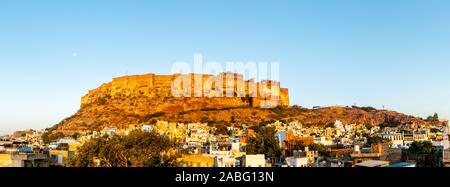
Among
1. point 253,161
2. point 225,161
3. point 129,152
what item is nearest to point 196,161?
point 225,161

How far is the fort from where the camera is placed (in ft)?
163

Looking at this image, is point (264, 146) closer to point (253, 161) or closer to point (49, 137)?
point (253, 161)

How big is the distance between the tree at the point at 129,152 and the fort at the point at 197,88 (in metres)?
35.3

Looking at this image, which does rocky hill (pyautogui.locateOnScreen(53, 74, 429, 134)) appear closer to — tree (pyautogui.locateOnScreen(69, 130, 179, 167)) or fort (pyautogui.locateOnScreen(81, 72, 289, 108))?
fort (pyautogui.locateOnScreen(81, 72, 289, 108))

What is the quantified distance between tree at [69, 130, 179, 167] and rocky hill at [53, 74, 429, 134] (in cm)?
3018

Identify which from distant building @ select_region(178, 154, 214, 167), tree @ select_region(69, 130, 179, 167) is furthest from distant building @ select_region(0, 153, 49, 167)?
distant building @ select_region(178, 154, 214, 167)

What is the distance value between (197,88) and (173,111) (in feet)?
31.3

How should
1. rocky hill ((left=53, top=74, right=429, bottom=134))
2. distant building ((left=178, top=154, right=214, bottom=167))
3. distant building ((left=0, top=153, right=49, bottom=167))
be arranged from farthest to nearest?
1. rocky hill ((left=53, top=74, right=429, bottom=134))
2. distant building ((left=178, top=154, right=214, bottom=167))
3. distant building ((left=0, top=153, right=49, bottom=167))

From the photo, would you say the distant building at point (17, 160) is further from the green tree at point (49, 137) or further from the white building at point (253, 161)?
the green tree at point (49, 137)
